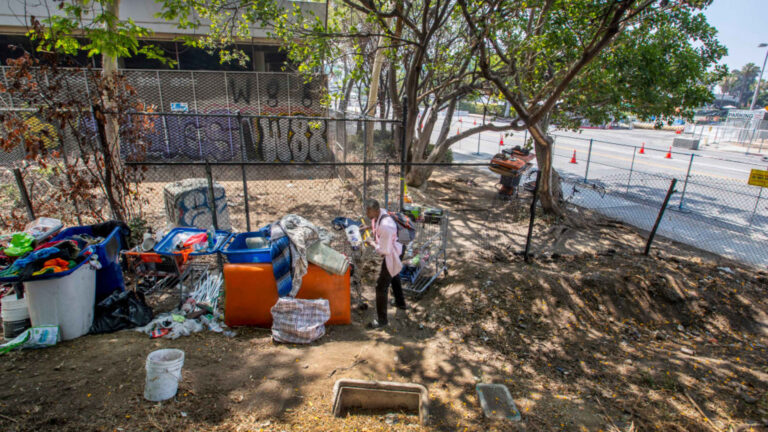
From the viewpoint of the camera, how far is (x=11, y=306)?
429cm

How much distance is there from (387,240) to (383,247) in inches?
4.3

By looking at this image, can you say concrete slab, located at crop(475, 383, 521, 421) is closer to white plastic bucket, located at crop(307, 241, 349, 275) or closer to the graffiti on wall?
white plastic bucket, located at crop(307, 241, 349, 275)

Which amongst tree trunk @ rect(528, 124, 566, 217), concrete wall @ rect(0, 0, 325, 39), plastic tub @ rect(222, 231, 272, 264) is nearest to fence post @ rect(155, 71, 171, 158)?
concrete wall @ rect(0, 0, 325, 39)

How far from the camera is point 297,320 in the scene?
15.5 ft

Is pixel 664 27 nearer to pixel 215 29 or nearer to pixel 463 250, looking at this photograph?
pixel 463 250

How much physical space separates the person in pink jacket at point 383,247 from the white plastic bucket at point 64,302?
3238mm

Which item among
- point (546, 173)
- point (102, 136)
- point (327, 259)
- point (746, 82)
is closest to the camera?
point (327, 259)

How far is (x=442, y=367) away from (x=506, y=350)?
1.14 meters

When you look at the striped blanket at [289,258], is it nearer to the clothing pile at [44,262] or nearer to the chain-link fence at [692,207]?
the clothing pile at [44,262]

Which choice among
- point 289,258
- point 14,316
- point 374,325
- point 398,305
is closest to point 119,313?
point 14,316

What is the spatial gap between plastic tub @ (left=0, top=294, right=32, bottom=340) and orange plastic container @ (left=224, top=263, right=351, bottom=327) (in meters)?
2.00

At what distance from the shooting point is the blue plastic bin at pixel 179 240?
5.18m

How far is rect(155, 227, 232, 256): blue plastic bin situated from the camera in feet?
17.0

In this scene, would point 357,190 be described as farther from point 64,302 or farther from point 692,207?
point 692,207
